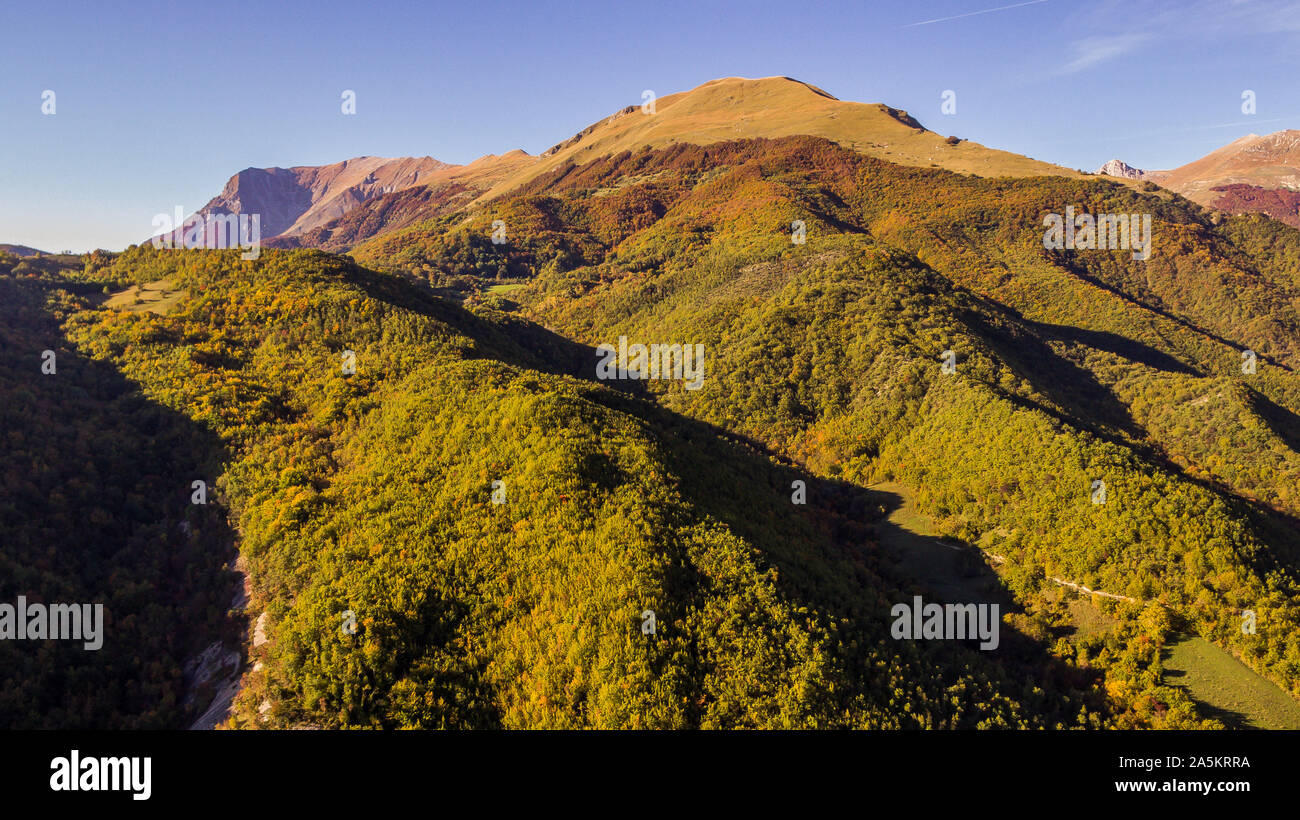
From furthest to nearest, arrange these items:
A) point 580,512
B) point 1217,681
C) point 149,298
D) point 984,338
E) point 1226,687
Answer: point 984,338 < point 149,298 < point 1217,681 < point 1226,687 < point 580,512

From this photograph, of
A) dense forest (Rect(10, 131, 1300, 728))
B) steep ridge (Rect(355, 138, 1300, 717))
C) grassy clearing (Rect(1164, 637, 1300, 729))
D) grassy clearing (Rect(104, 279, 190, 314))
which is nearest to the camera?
dense forest (Rect(10, 131, 1300, 728))

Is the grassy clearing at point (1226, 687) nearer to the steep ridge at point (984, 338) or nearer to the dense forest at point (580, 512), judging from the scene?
the dense forest at point (580, 512)

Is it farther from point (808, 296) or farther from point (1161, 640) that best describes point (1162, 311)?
point (1161, 640)

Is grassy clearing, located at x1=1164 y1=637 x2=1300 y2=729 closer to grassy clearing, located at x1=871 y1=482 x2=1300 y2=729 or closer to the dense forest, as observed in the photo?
grassy clearing, located at x1=871 y1=482 x2=1300 y2=729

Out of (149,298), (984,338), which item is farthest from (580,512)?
(984,338)

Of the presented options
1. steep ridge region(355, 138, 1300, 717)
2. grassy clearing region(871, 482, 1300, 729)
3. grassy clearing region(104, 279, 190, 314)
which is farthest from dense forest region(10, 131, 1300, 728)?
grassy clearing region(871, 482, 1300, 729)

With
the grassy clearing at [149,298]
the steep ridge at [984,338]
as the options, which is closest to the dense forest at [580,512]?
the steep ridge at [984,338]

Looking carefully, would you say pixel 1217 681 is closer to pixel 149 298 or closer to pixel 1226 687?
pixel 1226 687

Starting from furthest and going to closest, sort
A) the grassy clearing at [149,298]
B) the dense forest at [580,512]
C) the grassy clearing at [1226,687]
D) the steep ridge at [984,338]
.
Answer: the grassy clearing at [149,298], the steep ridge at [984,338], the grassy clearing at [1226,687], the dense forest at [580,512]

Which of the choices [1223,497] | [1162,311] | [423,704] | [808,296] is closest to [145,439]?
[423,704]
